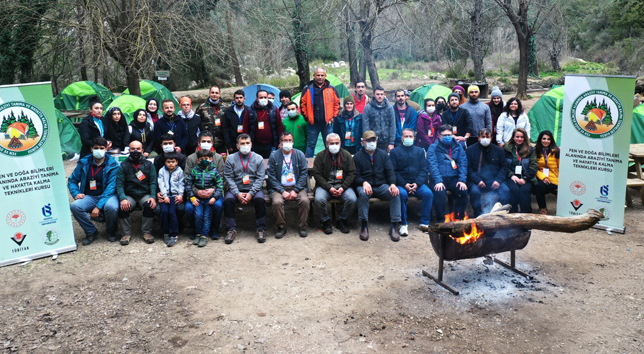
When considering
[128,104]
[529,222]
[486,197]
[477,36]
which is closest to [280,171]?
[486,197]

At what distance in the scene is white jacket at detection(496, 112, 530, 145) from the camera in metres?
7.97

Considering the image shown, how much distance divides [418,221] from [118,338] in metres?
4.56

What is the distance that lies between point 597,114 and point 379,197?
10.3ft

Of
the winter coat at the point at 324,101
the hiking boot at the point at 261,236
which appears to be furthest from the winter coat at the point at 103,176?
the winter coat at the point at 324,101

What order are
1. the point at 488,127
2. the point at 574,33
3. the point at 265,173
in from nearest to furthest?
the point at 265,173
the point at 488,127
the point at 574,33

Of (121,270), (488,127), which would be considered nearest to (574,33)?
(488,127)

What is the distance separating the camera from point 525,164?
296 inches

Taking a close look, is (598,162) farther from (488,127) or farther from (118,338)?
(118,338)

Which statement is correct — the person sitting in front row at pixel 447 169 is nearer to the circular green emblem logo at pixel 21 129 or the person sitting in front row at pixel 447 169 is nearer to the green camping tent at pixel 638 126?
the green camping tent at pixel 638 126

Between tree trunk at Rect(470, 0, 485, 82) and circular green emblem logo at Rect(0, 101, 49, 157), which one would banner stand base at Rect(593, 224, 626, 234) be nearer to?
circular green emblem logo at Rect(0, 101, 49, 157)

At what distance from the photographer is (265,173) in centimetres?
730

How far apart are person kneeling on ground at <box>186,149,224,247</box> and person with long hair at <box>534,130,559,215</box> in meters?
4.74

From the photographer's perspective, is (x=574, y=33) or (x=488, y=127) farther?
(x=574, y=33)

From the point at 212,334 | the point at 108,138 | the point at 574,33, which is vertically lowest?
the point at 212,334
